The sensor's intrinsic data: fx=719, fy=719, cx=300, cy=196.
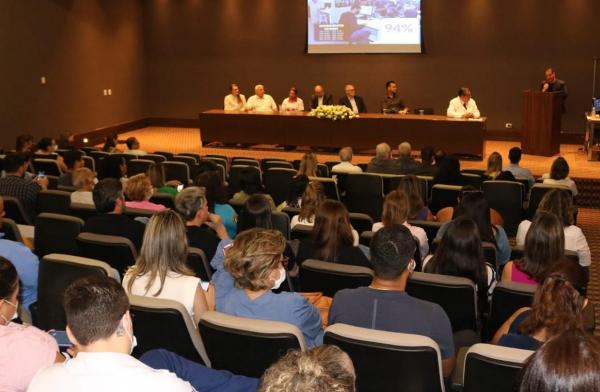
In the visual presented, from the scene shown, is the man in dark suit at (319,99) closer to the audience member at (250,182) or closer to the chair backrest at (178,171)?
the chair backrest at (178,171)

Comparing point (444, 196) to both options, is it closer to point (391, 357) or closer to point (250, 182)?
point (250, 182)

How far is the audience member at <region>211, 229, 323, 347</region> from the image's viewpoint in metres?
3.21

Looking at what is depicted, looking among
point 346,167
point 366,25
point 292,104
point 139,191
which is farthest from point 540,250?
point 366,25

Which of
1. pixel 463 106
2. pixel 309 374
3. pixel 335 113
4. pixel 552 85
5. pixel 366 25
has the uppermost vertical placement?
pixel 366 25

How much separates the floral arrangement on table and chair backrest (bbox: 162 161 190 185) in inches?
186

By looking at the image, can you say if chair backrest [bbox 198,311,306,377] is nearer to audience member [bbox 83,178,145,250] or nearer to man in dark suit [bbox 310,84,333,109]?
audience member [bbox 83,178,145,250]

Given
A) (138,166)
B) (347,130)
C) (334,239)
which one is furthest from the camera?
(347,130)

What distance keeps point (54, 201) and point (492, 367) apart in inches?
191

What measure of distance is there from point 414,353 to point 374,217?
5.20 m

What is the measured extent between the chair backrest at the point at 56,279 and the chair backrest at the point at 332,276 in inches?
42.5

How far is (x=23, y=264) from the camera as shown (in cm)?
408

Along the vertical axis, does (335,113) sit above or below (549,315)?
above

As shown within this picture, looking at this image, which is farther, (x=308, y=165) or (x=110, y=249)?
(x=308, y=165)

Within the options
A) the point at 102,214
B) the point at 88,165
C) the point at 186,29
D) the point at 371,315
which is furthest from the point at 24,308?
the point at 186,29
